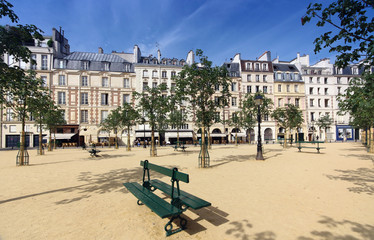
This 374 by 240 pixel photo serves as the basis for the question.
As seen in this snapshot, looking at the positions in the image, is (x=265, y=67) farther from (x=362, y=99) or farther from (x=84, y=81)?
(x=362, y=99)

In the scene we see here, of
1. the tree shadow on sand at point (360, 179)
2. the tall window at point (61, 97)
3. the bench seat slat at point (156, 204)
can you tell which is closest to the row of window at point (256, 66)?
the tall window at point (61, 97)

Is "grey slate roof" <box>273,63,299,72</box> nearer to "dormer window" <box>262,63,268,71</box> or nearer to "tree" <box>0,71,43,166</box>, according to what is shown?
"dormer window" <box>262,63,268,71</box>

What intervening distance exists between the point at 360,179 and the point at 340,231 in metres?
4.93

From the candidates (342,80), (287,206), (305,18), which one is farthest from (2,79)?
(342,80)

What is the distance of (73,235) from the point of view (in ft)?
10.4

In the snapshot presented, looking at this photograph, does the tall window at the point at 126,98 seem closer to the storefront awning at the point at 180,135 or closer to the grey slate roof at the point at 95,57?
the grey slate roof at the point at 95,57

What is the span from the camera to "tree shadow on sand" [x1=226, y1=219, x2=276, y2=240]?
307cm

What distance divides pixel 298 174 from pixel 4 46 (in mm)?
9877

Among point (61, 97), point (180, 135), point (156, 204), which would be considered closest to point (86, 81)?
point (61, 97)

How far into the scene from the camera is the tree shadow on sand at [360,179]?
18.0 ft

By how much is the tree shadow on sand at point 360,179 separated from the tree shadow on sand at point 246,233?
400 centimetres

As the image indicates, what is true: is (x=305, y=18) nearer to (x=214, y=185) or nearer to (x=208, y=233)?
(x=208, y=233)

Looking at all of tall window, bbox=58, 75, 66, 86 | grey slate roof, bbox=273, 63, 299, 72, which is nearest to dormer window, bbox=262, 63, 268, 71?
grey slate roof, bbox=273, 63, 299, 72

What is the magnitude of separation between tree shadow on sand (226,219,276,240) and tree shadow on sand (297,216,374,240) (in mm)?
456
